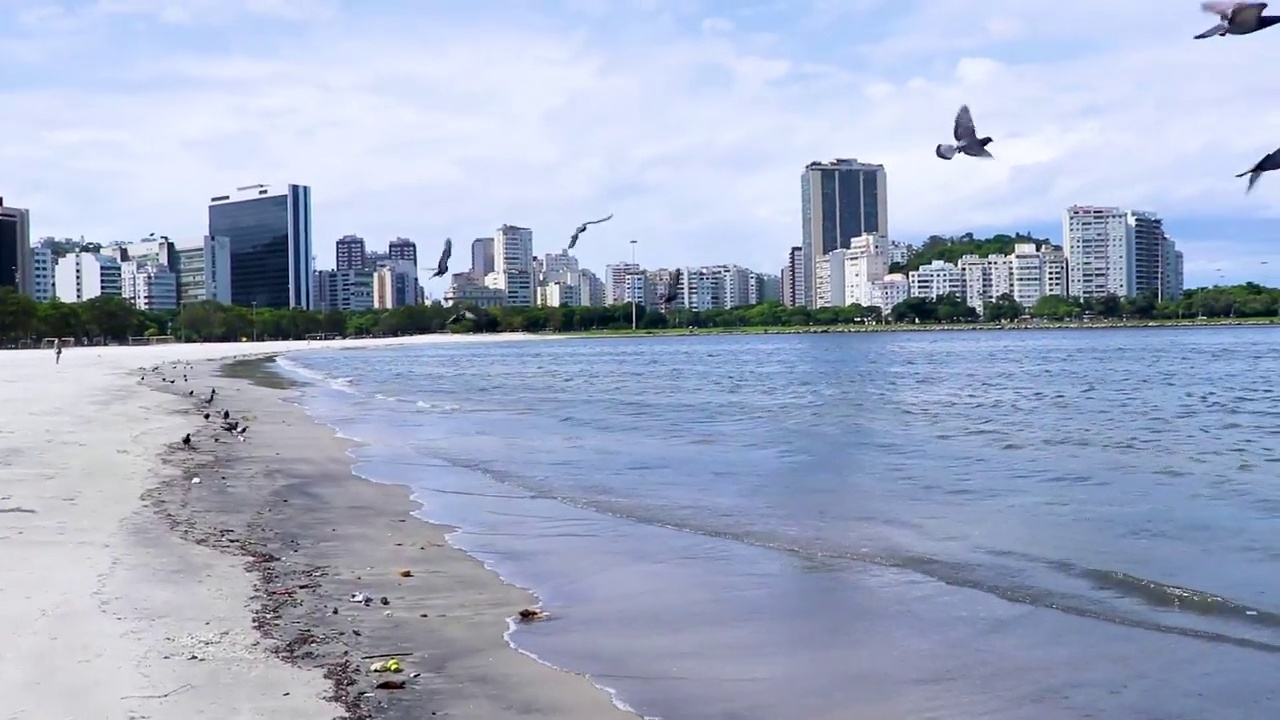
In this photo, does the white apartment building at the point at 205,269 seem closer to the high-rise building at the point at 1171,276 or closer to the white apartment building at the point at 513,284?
the white apartment building at the point at 513,284

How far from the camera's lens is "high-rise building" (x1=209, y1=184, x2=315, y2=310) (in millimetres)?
186625

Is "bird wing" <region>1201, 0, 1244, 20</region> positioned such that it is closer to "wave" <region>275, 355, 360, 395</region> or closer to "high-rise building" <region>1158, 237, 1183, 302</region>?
"wave" <region>275, 355, 360, 395</region>

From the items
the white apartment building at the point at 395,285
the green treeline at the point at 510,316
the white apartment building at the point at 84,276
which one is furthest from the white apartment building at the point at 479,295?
the white apartment building at the point at 84,276

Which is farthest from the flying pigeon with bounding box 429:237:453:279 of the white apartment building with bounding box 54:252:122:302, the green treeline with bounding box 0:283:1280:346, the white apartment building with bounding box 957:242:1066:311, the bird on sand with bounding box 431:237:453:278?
the white apartment building with bounding box 54:252:122:302

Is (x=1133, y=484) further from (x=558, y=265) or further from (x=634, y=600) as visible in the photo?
(x=558, y=265)

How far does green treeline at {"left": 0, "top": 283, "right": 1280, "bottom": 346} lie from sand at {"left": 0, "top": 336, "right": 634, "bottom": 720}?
84.9 metres

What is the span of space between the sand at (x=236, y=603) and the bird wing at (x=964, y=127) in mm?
5195

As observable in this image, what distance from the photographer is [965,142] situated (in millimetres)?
9609

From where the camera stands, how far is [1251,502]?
43.7 feet

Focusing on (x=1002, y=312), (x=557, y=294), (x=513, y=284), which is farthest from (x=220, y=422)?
(x=557, y=294)

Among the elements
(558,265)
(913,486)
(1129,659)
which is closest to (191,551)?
(1129,659)

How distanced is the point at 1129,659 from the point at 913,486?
816 centimetres

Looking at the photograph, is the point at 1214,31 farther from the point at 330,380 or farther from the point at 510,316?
the point at 510,316

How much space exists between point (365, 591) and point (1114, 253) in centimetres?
17661
